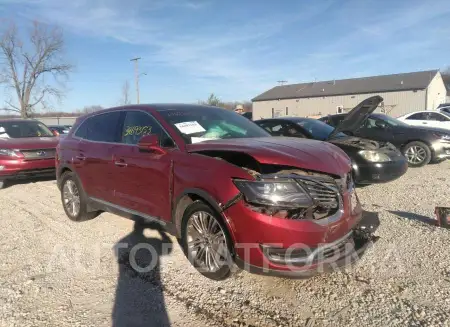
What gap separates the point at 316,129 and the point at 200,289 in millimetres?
5084

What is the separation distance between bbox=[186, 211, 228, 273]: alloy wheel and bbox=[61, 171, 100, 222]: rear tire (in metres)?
2.25

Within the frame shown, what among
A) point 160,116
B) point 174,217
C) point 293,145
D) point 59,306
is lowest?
point 59,306

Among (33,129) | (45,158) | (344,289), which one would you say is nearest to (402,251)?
(344,289)

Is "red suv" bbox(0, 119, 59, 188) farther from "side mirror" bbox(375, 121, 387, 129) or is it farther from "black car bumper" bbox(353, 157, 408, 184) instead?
"side mirror" bbox(375, 121, 387, 129)

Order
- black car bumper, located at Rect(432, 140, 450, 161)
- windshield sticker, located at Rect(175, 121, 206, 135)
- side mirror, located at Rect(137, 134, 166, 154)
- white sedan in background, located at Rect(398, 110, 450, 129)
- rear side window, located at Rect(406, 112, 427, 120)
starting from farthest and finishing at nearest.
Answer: rear side window, located at Rect(406, 112, 427, 120)
white sedan in background, located at Rect(398, 110, 450, 129)
black car bumper, located at Rect(432, 140, 450, 161)
windshield sticker, located at Rect(175, 121, 206, 135)
side mirror, located at Rect(137, 134, 166, 154)

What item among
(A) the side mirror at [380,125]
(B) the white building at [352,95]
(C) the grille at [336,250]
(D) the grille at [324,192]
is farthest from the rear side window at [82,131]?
(B) the white building at [352,95]

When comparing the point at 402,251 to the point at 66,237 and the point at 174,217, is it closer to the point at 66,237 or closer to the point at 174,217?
the point at 174,217

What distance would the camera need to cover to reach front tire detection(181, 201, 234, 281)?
318 cm

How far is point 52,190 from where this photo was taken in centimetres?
757

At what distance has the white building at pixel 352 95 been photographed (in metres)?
46.9

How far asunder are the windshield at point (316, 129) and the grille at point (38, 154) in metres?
5.50

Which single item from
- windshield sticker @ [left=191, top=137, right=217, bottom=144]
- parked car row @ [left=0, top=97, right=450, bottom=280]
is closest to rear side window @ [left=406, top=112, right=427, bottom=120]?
parked car row @ [left=0, top=97, right=450, bottom=280]

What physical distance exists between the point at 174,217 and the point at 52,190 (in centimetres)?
501

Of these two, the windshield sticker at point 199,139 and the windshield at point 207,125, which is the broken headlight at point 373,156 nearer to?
the windshield at point 207,125
